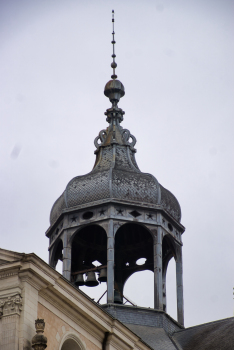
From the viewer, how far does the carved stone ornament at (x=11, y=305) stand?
29516 millimetres

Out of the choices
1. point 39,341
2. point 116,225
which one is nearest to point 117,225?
point 116,225

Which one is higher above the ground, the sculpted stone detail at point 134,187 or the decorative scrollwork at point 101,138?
the decorative scrollwork at point 101,138

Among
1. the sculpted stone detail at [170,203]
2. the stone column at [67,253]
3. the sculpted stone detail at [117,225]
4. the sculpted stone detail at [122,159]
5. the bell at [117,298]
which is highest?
the sculpted stone detail at [122,159]

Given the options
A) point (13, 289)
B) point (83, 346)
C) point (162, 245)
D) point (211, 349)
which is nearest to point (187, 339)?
point (211, 349)

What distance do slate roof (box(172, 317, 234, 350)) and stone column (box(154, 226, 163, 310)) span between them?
4.90 feet

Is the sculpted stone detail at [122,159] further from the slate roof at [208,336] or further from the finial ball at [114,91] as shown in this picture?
the slate roof at [208,336]

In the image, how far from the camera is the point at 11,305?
2962cm

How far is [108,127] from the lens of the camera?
5019cm

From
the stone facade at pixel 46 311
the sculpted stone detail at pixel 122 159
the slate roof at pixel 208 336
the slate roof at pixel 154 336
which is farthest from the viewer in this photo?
the sculpted stone detail at pixel 122 159

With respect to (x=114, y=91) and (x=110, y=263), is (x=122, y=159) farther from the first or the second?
(x=110, y=263)

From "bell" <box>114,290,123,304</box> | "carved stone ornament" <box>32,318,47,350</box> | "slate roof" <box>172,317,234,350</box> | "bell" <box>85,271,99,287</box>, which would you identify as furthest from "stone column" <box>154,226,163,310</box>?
"carved stone ornament" <box>32,318,47,350</box>

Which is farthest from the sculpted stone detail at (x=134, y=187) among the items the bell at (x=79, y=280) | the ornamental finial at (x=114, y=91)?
the ornamental finial at (x=114, y=91)

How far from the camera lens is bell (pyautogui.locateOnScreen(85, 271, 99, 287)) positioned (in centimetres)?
4450

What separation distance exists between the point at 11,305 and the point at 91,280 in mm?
14982
